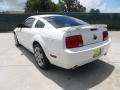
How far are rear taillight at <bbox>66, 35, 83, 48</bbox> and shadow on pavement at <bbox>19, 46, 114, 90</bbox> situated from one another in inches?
32.9

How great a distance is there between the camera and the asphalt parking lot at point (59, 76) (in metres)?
3.80

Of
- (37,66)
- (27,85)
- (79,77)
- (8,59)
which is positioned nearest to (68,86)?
(79,77)

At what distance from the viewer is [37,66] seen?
16.7ft

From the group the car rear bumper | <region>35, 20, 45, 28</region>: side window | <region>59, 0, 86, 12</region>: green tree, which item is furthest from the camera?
<region>59, 0, 86, 12</region>: green tree

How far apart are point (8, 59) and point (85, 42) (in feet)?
9.79

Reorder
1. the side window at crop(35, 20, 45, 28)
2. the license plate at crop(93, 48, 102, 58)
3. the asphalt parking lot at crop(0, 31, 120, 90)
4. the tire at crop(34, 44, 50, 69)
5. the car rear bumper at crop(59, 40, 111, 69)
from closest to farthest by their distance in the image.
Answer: the car rear bumper at crop(59, 40, 111, 69)
the asphalt parking lot at crop(0, 31, 120, 90)
the license plate at crop(93, 48, 102, 58)
the tire at crop(34, 44, 50, 69)
the side window at crop(35, 20, 45, 28)

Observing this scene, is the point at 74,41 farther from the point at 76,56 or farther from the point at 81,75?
the point at 81,75

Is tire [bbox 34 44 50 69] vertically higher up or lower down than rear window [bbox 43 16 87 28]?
lower down

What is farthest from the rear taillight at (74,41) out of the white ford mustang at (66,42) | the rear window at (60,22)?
the rear window at (60,22)

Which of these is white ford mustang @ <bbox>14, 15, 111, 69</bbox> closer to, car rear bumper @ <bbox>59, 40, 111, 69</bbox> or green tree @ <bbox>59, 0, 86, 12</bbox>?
car rear bumper @ <bbox>59, 40, 111, 69</bbox>

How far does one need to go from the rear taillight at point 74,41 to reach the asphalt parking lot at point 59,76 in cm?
84

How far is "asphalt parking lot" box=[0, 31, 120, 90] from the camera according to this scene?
380cm

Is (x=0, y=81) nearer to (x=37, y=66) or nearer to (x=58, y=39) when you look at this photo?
(x=37, y=66)

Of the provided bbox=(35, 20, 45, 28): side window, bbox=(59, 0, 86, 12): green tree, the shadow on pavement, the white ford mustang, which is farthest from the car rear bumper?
bbox=(59, 0, 86, 12): green tree
